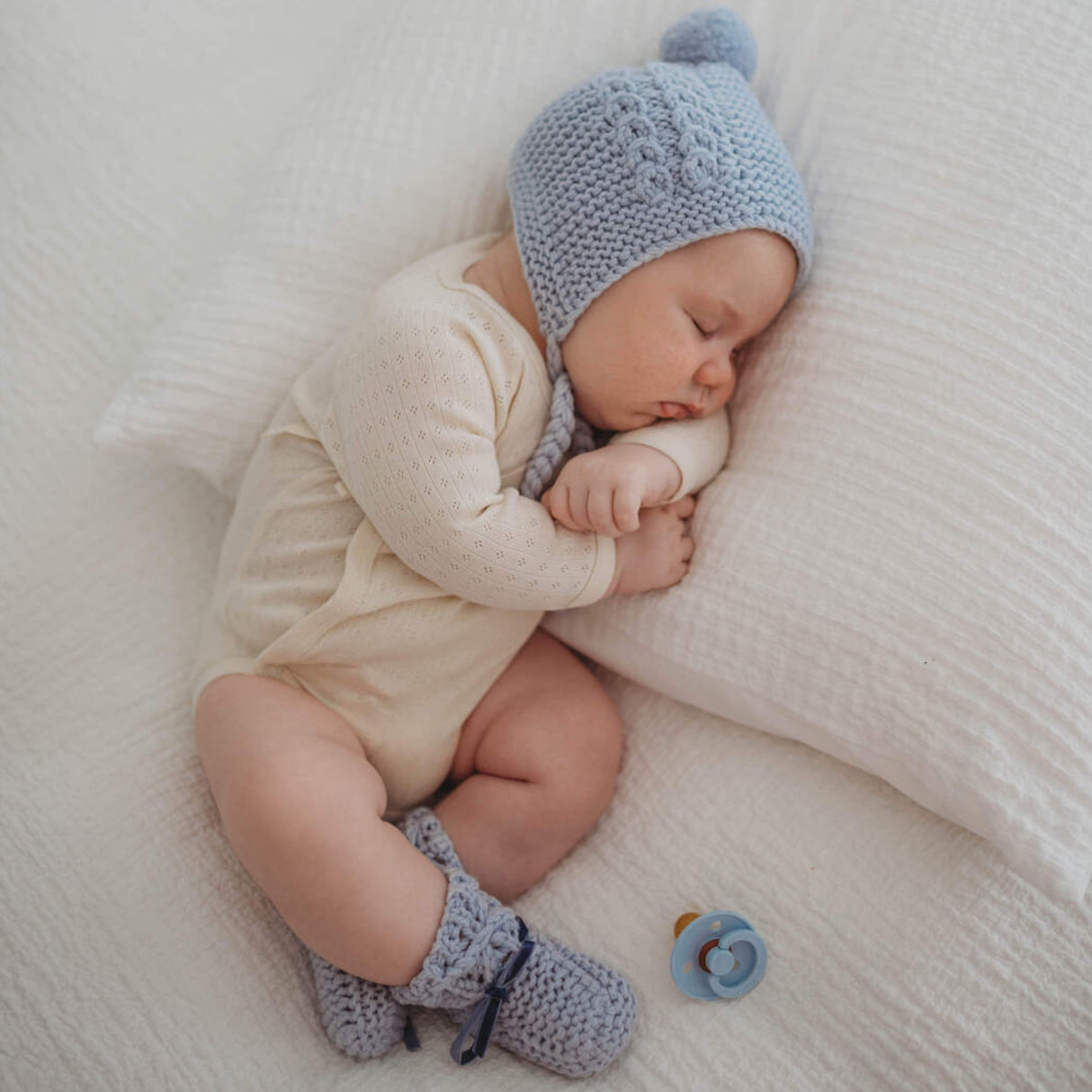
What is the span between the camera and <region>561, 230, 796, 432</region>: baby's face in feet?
3.25

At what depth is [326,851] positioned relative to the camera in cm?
91

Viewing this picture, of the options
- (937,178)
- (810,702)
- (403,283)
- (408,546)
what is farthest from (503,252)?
(810,702)

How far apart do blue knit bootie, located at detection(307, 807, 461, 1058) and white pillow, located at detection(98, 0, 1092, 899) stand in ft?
1.36

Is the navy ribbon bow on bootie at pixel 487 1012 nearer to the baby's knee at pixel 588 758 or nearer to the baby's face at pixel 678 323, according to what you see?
the baby's knee at pixel 588 758

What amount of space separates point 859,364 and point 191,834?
2.84ft

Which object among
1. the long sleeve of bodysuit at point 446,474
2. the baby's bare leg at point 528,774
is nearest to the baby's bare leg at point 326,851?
the baby's bare leg at point 528,774

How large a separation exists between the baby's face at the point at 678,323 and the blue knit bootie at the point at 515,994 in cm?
54

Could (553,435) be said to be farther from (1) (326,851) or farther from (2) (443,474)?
(1) (326,851)

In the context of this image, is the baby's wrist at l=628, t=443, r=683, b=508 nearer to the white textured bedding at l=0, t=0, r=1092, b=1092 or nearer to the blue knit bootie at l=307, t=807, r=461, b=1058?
the white textured bedding at l=0, t=0, r=1092, b=1092

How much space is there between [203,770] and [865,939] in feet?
2.35

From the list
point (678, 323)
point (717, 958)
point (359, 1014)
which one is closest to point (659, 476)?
point (678, 323)

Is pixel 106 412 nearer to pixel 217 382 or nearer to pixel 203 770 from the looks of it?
pixel 217 382

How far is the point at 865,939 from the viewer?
928 millimetres

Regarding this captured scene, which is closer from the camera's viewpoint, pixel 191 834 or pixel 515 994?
pixel 515 994
